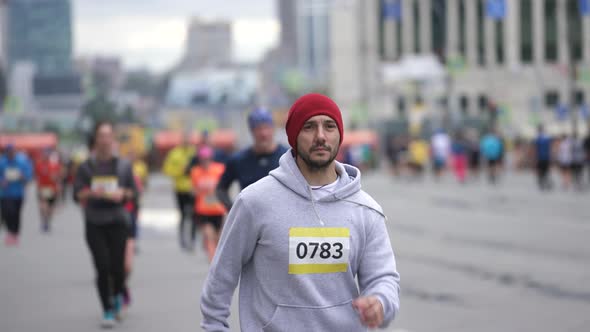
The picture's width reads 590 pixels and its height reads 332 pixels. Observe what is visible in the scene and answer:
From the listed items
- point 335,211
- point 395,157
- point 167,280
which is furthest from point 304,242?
point 395,157

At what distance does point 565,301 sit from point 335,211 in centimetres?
677

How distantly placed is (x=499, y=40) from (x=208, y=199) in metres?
76.9

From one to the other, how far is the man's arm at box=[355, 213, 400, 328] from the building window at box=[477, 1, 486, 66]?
84639mm

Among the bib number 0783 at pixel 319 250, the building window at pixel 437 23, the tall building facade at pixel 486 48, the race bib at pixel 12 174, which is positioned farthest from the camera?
the tall building facade at pixel 486 48

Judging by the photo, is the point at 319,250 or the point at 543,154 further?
the point at 543,154

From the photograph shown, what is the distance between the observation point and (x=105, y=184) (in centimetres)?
916

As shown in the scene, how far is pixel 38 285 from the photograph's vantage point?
477 inches

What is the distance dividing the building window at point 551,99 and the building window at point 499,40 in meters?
5.10

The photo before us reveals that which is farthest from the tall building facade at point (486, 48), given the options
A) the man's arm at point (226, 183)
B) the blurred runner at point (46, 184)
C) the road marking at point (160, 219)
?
the man's arm at point (226, 183)

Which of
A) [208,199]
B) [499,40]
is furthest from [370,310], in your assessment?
[499,40]

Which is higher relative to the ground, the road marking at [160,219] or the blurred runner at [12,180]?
the blurred runner at [12,180]

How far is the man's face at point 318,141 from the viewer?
3.78 meters

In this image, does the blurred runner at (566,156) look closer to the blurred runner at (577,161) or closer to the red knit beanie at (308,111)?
the blurred runner at (577,161)

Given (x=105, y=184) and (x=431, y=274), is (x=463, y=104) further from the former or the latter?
(x=105, y=184)
